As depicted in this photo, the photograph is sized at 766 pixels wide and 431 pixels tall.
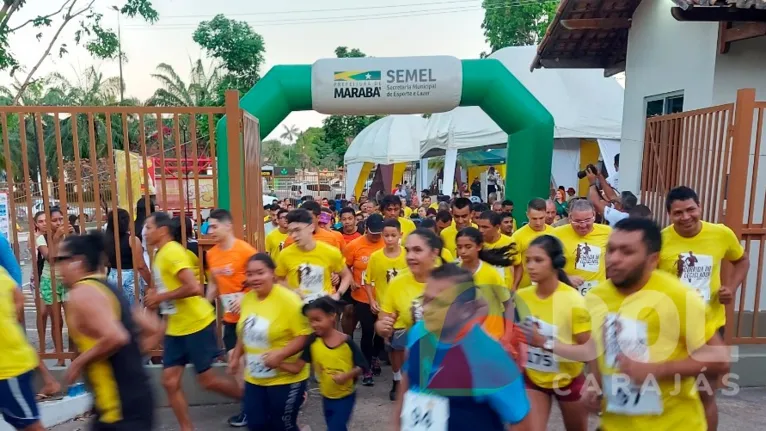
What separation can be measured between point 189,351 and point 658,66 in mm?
6905

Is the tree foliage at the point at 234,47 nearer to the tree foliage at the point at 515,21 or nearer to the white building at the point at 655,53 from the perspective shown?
the tree foliage at the point at 515,21

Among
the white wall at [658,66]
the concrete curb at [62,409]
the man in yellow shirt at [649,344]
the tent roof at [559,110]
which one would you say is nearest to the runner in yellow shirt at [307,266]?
the concrete curb at [62,409]

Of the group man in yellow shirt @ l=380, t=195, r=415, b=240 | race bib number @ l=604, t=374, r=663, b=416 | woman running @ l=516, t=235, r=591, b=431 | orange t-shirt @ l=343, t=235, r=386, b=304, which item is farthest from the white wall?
race bib number @ l=604, t=374, r=663, b=416

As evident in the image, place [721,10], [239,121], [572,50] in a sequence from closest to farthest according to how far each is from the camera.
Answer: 1. [239,121]
2. [721,10]
3. [572,50]

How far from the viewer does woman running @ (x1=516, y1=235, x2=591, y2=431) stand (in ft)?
9.98

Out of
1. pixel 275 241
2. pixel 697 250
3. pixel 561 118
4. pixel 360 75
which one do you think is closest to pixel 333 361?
pixel 697 250

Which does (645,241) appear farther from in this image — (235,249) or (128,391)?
(235,249)

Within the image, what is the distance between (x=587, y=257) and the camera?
4.64 m

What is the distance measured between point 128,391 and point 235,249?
5.77 feet

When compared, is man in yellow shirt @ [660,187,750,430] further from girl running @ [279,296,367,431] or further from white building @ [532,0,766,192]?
white building @ [532,0,766,192]

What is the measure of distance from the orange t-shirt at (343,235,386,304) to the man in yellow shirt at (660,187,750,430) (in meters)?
2.51

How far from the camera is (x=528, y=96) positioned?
296 inches

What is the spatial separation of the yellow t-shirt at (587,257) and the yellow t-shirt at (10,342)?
382cm

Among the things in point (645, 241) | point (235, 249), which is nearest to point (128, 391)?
point (235, 249)
